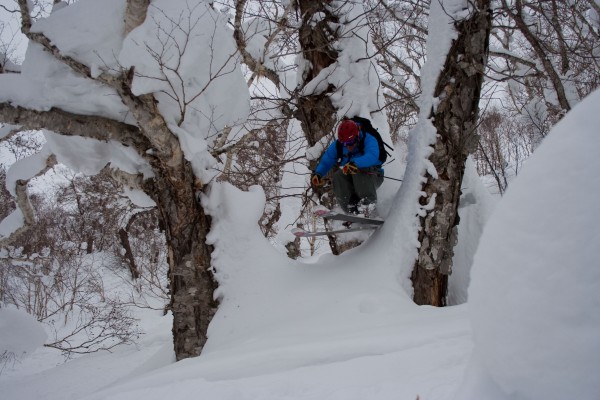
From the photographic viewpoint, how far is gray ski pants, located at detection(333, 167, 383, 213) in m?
3.79

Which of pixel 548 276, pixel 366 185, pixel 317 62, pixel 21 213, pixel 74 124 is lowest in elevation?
pixel 548 276

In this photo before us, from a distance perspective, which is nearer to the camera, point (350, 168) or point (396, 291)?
point (396, 291)

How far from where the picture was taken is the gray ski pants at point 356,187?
379 centimetres

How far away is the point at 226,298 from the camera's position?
336 centimetres

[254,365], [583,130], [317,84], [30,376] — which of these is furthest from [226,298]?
[30,376]

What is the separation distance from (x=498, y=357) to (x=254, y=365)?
4.83 feet

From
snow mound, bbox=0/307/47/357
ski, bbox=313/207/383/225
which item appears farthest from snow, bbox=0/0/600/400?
snow mound, bbox=0/307/47/357

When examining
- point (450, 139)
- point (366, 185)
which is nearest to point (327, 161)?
point (366, 185)

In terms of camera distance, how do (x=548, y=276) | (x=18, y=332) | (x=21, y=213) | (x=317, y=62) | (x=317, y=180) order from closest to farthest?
(x=548, y=276)
(x=317, y=180)
(x=317, y=62)
(x=21, y=213)
(x=18, y=332)

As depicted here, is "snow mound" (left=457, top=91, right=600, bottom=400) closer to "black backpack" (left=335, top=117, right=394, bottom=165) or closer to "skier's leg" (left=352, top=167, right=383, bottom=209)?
"skier's leg" (left=352, top=167, right=383, bottom=209)

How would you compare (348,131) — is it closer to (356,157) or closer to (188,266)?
(356,157)

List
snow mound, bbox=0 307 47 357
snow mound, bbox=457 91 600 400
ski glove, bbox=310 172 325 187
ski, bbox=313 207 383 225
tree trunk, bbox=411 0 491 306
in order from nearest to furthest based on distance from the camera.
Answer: snow mound, bbox=457 91 600 400, tree trunk, bbox=411 0 491 306, ski, bbox=313 207 383 225, ski glove, bbox=310 172 325 187, snow mound, bbox=0 307 47 357

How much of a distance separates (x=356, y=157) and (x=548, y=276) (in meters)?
3.12

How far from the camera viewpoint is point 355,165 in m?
3.76
